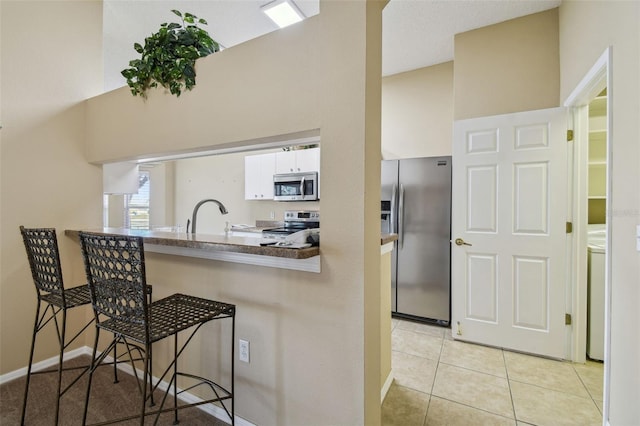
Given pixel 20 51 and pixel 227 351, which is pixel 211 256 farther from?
pixel 20 51

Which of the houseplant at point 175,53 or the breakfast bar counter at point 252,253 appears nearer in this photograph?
the breakfast bar counter at point 252,253

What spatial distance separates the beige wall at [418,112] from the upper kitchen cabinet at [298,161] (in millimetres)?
948

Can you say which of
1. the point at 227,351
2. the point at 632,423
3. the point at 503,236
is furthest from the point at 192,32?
the point at 632,423

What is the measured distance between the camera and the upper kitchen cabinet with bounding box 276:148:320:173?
3984 millimetres

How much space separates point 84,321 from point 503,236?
368 cm

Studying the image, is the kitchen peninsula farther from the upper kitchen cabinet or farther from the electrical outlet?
the upper kitchen cabinet

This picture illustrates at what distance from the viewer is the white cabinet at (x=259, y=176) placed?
4422 mm

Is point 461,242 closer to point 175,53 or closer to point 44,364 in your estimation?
point 175,53

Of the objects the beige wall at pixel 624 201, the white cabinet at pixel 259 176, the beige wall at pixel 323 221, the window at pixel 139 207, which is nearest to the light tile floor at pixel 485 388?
the beige wall at pixel 624 201

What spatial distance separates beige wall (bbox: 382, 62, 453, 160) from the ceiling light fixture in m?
1.74

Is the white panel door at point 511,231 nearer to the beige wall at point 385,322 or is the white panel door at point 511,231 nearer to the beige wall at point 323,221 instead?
the beige wall at point 385,322

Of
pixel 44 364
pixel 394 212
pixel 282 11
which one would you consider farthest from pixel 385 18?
pixel 44 364

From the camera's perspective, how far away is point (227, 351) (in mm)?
1777

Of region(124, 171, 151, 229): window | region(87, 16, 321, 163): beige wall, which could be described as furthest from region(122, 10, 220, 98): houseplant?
region(124, 171, 151, 229): window
